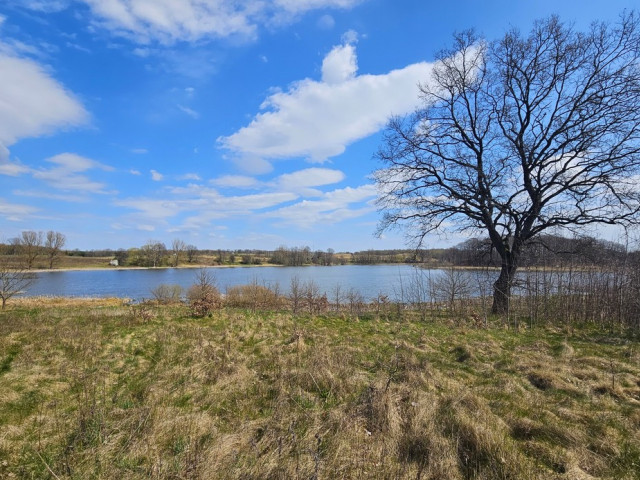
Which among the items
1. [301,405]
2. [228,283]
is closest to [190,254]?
[228,283]

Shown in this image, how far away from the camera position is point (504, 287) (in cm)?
1289

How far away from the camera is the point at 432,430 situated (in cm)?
355

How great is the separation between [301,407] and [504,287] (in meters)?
11.4

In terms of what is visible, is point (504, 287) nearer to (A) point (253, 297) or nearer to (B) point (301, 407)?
(B) point (301, 407)

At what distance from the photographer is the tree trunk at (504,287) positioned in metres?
12.7

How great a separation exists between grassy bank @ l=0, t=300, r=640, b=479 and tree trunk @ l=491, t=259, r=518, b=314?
16.6 feet

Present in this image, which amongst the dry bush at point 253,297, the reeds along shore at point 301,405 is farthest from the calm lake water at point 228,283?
the reeds along shore at point 301,405

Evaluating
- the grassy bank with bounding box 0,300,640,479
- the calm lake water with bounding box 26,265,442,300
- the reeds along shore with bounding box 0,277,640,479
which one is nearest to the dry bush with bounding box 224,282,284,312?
the calm lake water with bounding box 26,265,442,300

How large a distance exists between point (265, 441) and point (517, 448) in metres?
2.54

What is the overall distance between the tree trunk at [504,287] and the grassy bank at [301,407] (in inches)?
199

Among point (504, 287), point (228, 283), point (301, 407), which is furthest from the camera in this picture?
point (228, 283)

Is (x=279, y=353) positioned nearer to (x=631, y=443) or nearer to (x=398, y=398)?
(x=398, y=398)

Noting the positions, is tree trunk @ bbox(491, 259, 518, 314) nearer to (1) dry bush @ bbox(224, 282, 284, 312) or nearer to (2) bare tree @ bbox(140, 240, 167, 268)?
(1) dry bush @ bbox(224, 282, 284, 312)

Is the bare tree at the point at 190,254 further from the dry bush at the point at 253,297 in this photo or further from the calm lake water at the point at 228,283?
the dry bush at the point at 253,297
